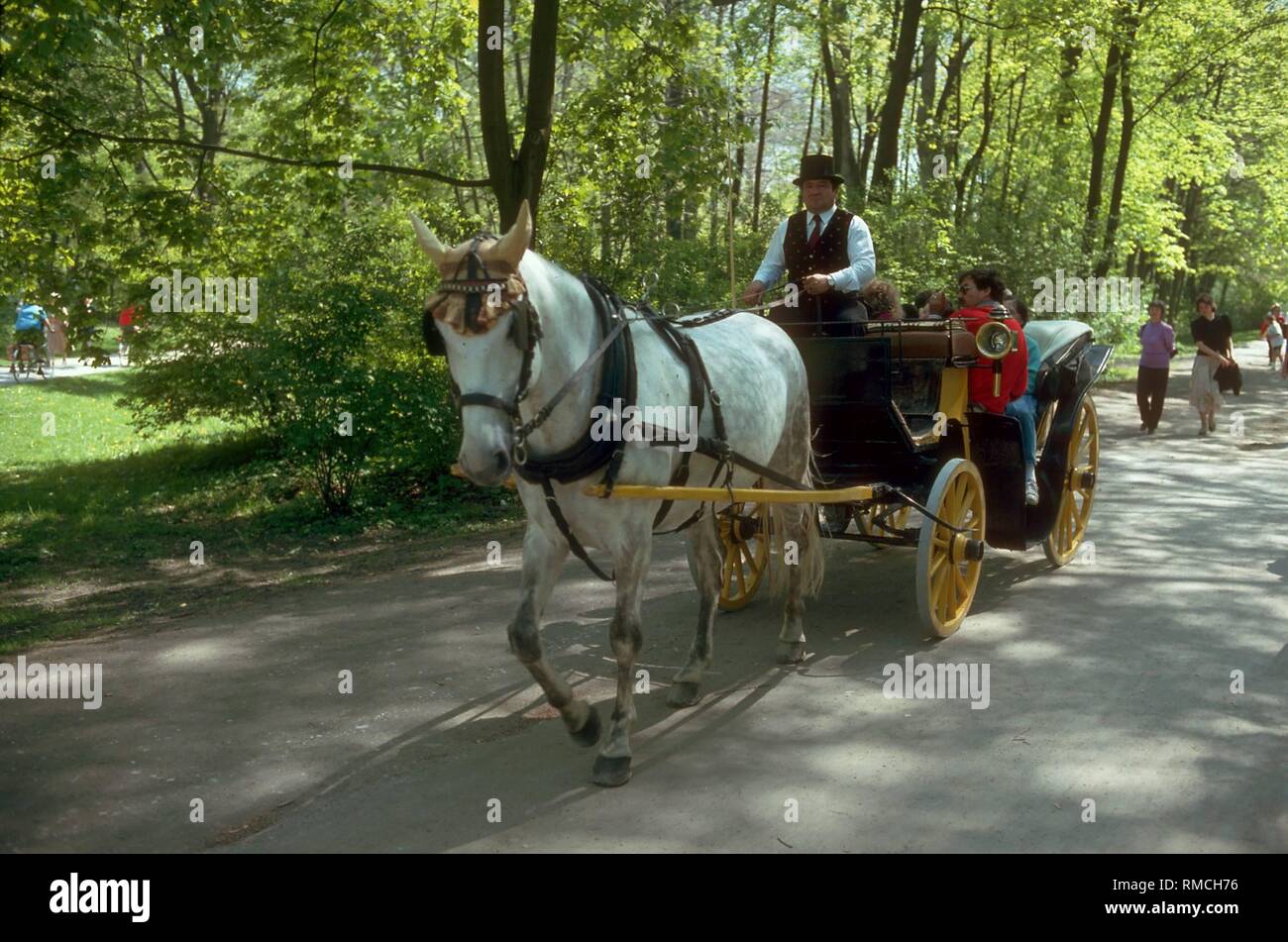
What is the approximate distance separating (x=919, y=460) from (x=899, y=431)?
27cm

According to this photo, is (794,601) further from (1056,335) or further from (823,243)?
(1056,335)

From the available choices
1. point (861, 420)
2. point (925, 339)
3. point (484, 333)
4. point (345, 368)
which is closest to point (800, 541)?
point (861, 420)

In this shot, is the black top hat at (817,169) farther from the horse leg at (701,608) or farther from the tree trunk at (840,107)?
the tree trunk at (840,107)

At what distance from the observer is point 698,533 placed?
7379 millimetres

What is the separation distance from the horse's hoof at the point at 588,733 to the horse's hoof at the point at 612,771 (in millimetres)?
361

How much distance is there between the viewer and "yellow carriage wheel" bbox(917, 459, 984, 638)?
25.3 feet

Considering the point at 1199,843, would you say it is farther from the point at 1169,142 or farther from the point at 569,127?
the point at 1169,142

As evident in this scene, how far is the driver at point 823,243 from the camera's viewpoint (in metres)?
8.45

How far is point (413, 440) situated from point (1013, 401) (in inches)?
266

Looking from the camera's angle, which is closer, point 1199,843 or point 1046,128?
point 1199,843

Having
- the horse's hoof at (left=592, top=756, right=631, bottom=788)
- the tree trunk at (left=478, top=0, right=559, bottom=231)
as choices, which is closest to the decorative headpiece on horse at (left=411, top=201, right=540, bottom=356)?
the horse's hoof at (left=592, top=756, right=631, bottom=788)

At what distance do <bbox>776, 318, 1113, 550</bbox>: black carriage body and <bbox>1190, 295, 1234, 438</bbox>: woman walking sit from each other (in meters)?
12.4

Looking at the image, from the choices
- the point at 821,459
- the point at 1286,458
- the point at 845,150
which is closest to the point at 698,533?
the point at 821,459

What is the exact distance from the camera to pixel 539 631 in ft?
19.6
